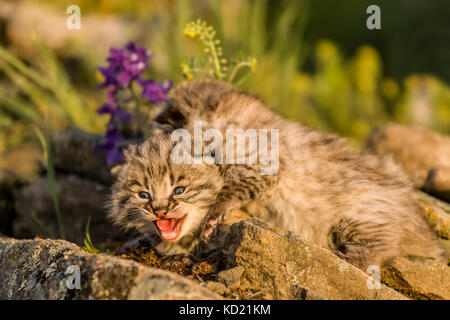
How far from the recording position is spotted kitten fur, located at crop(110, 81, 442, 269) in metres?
2.97

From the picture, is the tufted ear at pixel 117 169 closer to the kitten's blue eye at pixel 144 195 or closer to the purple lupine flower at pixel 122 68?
the kitten's blue eye at pixel 144 195

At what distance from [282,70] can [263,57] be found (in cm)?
85

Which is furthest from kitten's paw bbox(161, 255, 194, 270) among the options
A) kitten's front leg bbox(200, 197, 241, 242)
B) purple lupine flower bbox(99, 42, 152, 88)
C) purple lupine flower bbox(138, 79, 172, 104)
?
purple lupine flower bbox(99, 42, 152, 88)

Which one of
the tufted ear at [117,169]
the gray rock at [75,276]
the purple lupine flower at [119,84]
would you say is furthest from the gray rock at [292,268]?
the purple lupine flower at [119,84]

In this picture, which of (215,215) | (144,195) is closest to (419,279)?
(215,215)

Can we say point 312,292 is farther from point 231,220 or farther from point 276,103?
point 276,103

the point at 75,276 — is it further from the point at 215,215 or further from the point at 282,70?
the point at 282,70

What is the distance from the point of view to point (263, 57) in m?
7.74

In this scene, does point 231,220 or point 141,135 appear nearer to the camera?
point 231,220

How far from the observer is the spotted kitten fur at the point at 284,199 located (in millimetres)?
2971

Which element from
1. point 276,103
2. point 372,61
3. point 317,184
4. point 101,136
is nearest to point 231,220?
point 317,184

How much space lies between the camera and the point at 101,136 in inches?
187

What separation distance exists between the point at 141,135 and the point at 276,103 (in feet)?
9.99

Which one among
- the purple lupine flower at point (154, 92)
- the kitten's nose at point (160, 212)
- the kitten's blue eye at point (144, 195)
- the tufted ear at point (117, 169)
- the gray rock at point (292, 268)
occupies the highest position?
the purple lupine flower at point (154, 92)
